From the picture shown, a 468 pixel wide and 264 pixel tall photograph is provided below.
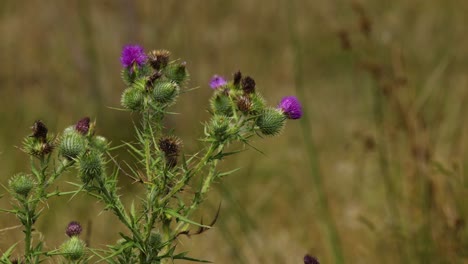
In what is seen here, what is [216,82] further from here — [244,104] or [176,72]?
[244,104]

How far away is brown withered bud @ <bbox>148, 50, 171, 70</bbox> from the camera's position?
168 cm

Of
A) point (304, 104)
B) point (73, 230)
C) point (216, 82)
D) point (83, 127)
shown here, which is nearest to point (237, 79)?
point (216, 82)

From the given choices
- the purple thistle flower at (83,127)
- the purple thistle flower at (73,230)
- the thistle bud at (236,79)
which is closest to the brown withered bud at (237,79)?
the thistle bud at (236,79)

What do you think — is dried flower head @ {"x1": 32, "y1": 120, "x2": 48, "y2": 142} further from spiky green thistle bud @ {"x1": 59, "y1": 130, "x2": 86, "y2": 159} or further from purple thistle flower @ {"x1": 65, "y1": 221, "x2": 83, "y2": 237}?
purple thistle flower @ {"x1": 65, "y1": 221, "x2": 83, "y2": 237}

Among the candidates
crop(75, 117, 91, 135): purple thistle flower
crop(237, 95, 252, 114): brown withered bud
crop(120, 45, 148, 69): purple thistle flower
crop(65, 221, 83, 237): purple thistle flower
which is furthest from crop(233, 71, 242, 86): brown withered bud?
crop(65, 221, 83, 237): purple thistle flower

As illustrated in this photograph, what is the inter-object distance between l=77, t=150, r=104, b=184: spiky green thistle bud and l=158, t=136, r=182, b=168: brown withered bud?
0.43 feet

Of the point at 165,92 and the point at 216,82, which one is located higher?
the point at 216,82

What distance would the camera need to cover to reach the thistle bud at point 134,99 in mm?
1614

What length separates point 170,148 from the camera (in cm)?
159

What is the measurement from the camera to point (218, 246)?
159 inches

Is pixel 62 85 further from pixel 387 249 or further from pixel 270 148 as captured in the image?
pixel 387 249

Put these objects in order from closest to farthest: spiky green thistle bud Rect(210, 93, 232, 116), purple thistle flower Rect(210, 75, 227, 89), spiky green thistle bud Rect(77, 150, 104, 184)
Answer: spiky green thistle bud Rect(77, 150, 104, 184)
spiky green thistle bud Rect(210, 93, 232, 116)
purple thistle flower Rect(210, 75, 227, 89)

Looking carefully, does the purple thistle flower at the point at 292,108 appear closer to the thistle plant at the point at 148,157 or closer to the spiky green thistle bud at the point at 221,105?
the thistle plant at the point at 148,157

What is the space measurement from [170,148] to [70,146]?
20cm
